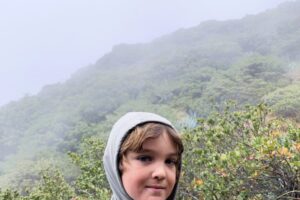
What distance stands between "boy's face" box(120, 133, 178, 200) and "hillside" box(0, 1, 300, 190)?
49.8 feet

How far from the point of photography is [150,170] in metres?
1.06

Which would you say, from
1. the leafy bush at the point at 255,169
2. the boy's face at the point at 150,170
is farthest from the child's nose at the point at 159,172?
the leafy bush at the point at 255,169

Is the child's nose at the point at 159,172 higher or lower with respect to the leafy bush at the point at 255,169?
higher

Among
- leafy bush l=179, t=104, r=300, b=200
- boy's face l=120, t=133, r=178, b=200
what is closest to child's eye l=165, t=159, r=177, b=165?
boy's face l=120, t=133, r=178, b=200

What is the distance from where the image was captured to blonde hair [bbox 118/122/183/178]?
106 centimetres

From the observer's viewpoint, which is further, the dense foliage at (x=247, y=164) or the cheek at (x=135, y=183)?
the dense foliage at (x=247, y=164)

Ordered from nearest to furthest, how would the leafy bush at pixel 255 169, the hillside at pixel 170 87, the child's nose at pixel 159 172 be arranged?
the child's nose at pixel 159 172 < the leafy bush at pixel 255 169 < the hillside at pixel 170 87

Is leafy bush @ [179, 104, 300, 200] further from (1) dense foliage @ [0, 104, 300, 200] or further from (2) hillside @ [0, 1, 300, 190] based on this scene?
(2) hillside @ [0, 1, 300, 190]

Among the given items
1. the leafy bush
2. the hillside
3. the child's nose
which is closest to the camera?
the child's nose

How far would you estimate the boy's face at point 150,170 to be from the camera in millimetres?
1059

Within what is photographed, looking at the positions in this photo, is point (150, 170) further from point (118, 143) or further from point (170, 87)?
point (170, 87)

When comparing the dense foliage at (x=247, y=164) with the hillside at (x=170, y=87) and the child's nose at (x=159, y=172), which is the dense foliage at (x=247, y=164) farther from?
the hillside at (x=170, y=87)

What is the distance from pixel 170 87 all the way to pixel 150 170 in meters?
27.8

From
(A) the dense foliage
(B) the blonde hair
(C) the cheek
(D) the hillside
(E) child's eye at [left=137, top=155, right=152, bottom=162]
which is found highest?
(B) the blonde hair
